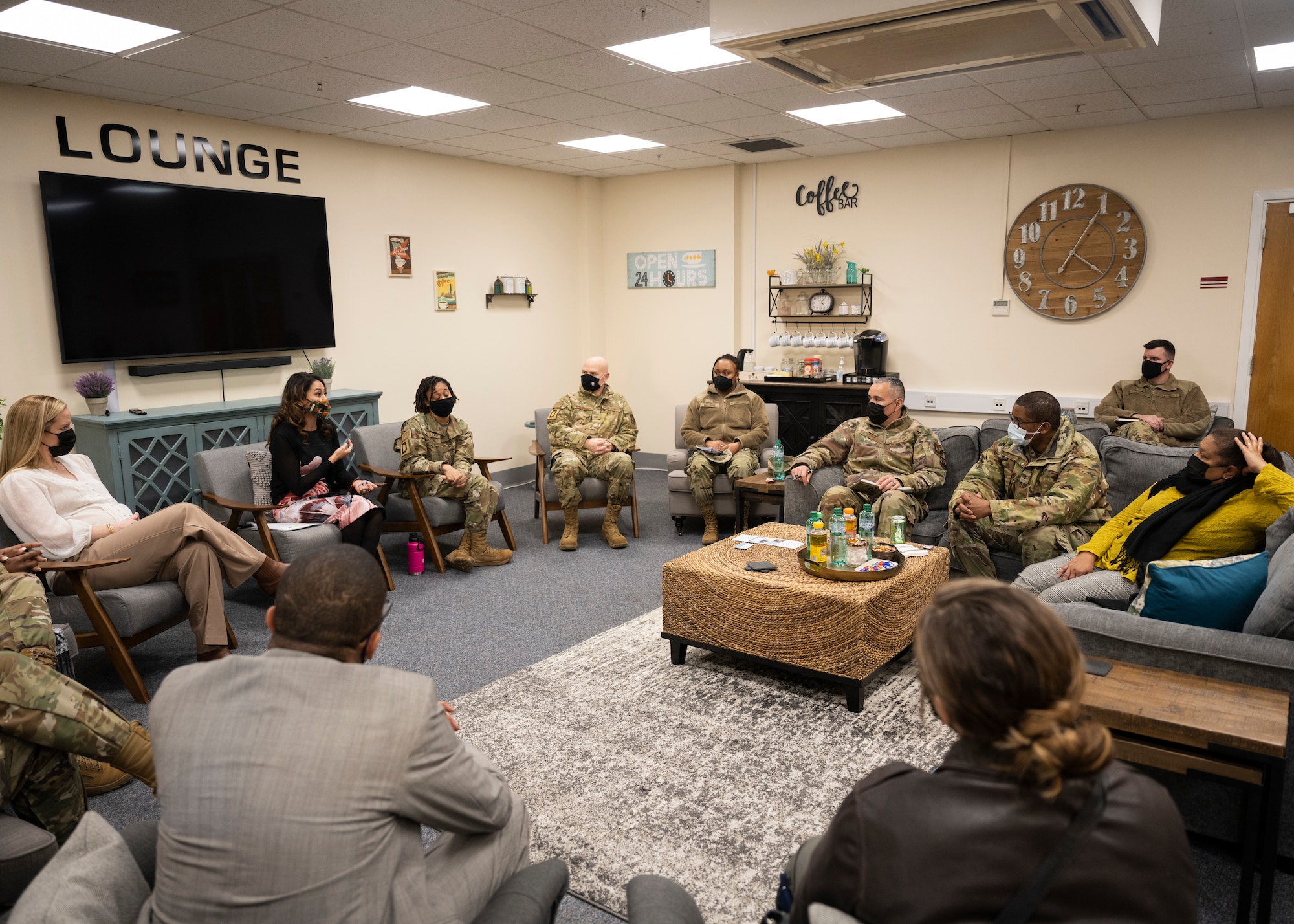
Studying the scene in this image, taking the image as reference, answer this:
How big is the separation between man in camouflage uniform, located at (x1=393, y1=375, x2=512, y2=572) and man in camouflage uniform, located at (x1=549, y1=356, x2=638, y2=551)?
55 cm

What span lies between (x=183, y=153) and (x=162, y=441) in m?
1.84

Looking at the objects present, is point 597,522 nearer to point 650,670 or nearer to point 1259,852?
point 650,670

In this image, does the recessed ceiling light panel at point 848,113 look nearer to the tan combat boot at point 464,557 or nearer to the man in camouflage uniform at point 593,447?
the man in camouflage uniform at point 593,447

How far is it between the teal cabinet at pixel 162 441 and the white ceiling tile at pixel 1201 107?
613 centimetres

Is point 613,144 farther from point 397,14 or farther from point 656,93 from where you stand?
point 397,14

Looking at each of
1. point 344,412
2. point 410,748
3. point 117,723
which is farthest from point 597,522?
point 410,748

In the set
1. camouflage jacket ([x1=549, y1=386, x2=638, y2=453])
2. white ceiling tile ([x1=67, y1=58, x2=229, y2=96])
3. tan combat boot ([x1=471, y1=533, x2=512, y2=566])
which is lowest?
tan combat boot ([x1=471, y1=533, x2=512, y2=566])

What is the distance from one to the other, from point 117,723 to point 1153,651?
2.93 m

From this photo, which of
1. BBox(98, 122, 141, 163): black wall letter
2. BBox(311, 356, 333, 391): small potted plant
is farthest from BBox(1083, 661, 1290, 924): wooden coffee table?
BBox(98, 122, 141, 163): black wall letter

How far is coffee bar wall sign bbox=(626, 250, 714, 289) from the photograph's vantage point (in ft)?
26.8

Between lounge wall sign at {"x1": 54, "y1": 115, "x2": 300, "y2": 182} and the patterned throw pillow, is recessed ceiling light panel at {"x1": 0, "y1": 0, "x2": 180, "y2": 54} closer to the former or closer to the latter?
lounge wall sign at {"x1": 54, "y1": 115, "x2": 300, "y2": 182}

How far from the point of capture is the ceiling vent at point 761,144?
6762 millimetres

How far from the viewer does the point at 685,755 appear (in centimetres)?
310

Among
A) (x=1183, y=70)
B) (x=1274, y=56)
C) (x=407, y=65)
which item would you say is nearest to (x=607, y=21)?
(x=407, y=65)
